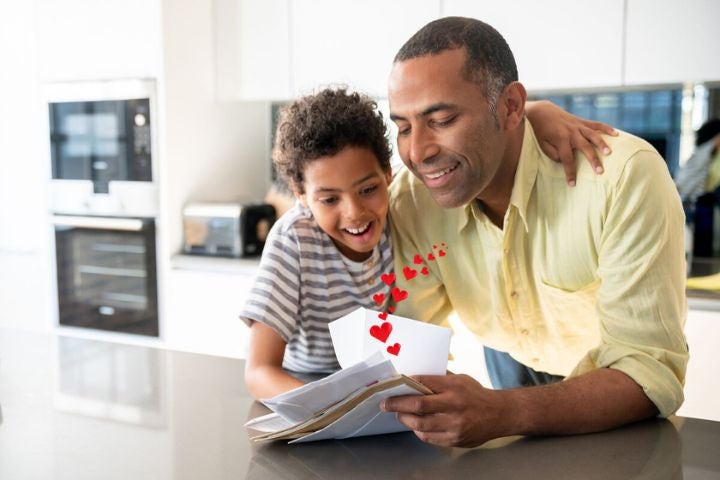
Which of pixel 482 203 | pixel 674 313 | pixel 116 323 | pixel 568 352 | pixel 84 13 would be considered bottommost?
pixel 116 323

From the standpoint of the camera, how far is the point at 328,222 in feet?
4.22

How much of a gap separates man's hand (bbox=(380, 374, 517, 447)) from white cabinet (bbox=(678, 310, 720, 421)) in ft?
5.18

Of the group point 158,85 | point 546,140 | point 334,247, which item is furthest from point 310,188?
point 158,85

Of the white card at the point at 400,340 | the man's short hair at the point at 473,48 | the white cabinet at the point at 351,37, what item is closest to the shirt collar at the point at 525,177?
the man's short hair at the point at 473,48

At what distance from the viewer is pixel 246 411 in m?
1.04

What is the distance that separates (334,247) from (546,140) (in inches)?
17.2

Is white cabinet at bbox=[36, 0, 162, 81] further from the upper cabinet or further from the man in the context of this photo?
the man

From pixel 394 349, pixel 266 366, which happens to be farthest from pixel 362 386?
pixel 266 366

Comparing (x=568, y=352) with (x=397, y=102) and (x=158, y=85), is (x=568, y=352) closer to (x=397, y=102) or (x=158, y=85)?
(x=397, y=102)

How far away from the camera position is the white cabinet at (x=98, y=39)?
2.94m

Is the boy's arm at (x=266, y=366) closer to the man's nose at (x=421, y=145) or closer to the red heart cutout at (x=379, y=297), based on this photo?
the red heart cutout at (x=379, y=297)

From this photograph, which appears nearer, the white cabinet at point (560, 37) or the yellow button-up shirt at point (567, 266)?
the yellow button-up shirt at point (567, 266)

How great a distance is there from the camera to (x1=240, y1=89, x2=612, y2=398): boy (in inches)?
49.7

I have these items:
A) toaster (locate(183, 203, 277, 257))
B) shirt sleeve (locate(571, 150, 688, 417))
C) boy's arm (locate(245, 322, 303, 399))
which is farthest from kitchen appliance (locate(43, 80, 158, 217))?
shirt sleeve (locate(571, 150, 688, 417))
